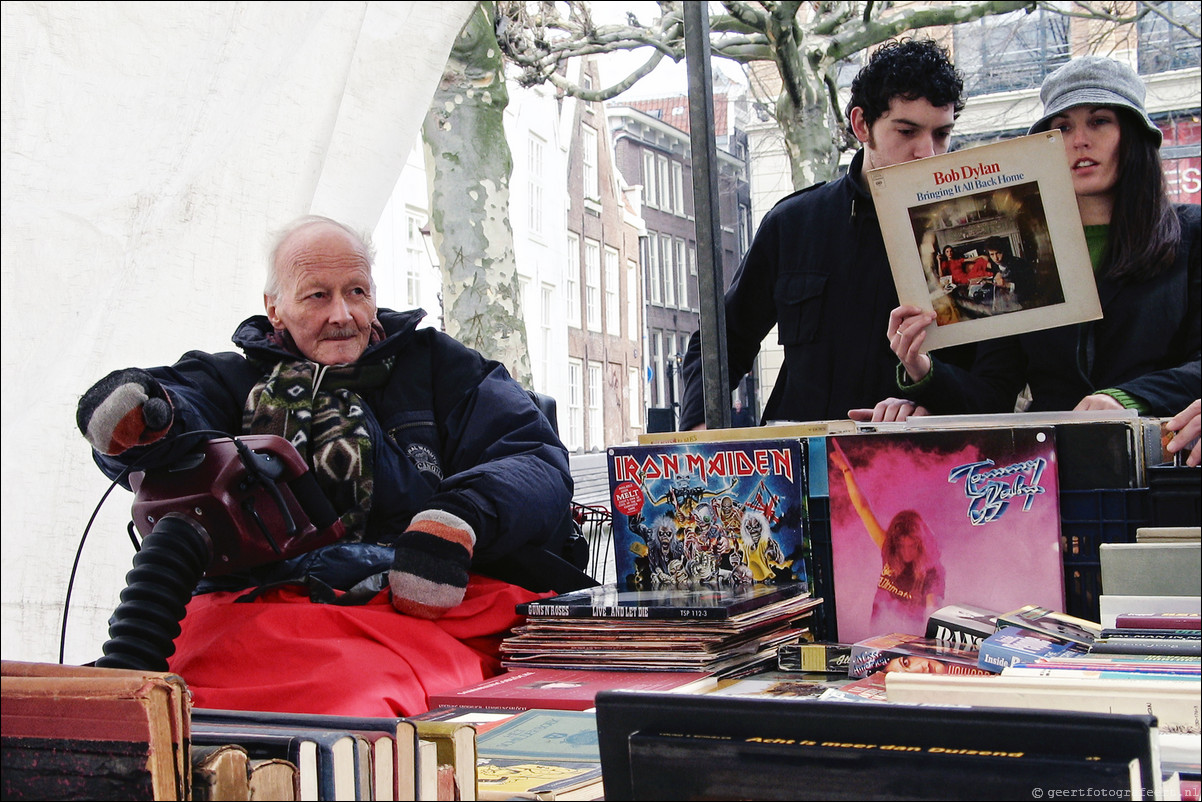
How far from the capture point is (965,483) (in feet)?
5.17

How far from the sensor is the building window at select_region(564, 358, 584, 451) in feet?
80.6

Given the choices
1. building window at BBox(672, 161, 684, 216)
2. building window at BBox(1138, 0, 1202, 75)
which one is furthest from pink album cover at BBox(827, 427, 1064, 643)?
building window at BBox(672, 161, 684, 216)

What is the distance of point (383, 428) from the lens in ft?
7.11

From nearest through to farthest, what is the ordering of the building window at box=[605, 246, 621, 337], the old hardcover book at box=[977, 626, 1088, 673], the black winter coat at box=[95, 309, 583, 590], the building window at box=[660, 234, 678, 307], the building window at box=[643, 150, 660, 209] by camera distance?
the old hardcover book at box=[977, 626, 1088, 673] → the black winter coat at box=[95, 309, 583, 590] → the building window at box=[605, 246, 621, 337] → the building window at box=[643, 150, 660, 209] → the building window at box=[660, 234, 678, 307]

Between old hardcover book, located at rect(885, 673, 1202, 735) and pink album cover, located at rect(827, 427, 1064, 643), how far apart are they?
55 centimetres

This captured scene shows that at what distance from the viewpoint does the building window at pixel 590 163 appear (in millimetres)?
25656

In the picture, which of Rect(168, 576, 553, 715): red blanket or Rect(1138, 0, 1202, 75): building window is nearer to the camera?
Rect(168, 576, 553, 715): red blanket

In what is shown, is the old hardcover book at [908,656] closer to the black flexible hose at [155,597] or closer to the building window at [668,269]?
the black flexible hose at [155,597]

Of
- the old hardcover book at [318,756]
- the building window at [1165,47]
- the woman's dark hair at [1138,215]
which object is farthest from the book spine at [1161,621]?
the building window at [1165,47]

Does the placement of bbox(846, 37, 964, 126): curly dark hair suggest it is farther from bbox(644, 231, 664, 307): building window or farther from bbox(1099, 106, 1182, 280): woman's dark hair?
bbox(644, 231, 664, 307): building window

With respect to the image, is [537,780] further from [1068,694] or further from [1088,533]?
[1088,533]

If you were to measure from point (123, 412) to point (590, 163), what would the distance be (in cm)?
2504

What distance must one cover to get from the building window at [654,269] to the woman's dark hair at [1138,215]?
28.4 metres

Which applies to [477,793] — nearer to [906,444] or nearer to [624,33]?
[906,444]
